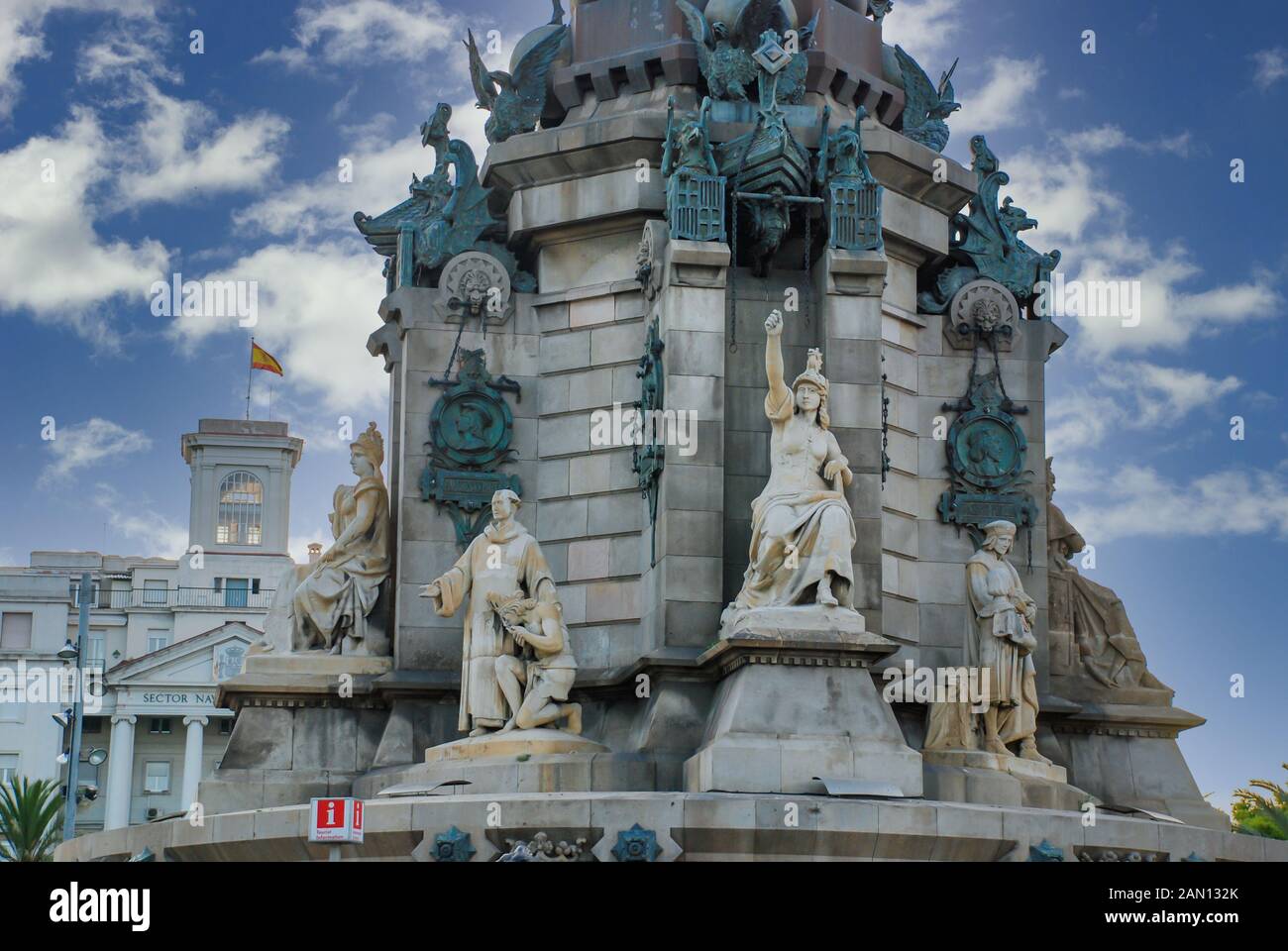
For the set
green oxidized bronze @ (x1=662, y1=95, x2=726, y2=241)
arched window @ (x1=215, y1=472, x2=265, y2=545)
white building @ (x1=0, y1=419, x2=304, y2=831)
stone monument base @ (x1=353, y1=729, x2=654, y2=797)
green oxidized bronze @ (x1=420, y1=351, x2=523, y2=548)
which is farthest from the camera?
arched window @ (x1=215, y1=472, x2=265, y2=545)

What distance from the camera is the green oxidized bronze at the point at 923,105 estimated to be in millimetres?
32312

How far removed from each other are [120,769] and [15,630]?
23.2ft

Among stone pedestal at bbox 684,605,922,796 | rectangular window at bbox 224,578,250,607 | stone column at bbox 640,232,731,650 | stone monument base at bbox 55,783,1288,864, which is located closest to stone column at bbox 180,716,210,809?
rectangular window at bbox 224,578,250,607

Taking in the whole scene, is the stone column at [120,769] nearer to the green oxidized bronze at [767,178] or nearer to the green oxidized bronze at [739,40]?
the green oxidized bronze at [739,40]

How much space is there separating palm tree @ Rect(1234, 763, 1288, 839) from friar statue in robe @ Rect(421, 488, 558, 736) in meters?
20.9

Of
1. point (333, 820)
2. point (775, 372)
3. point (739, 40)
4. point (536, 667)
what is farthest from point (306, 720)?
point (739, 40)

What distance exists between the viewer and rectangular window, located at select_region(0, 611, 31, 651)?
89875 mm

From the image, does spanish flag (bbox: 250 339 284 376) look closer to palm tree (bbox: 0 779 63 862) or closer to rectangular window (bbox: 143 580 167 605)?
palm tree (bbox: 0 779 63 862)

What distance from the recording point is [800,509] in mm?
27125

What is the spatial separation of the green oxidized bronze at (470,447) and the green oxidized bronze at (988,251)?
5823mm

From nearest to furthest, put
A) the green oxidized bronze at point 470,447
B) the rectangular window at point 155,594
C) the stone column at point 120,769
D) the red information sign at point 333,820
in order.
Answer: the red information sign at point 333,820
the green oxidized bronze at point 470,447
the stone column at point 120,769
the rectangular window at point 155,594

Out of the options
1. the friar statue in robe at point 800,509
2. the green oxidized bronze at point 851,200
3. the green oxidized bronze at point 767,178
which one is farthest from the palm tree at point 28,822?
the friar statue in robe at point 800,509

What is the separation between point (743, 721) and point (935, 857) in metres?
2.61
